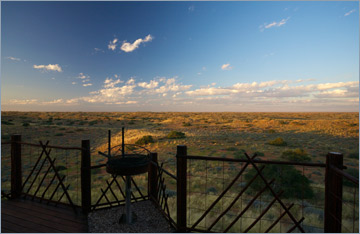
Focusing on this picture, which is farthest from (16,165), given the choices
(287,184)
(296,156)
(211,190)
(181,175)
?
(296,156)

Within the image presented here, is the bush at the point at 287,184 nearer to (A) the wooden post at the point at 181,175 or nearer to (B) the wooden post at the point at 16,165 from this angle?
(A) the wooden post at the point at 181,175

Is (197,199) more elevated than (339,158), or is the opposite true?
(339,158)

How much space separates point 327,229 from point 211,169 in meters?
8.82

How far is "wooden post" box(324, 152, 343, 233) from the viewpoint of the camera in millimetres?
2904

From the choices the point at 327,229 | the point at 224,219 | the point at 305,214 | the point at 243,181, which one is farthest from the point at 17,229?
the point at 243,181

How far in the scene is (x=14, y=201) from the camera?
4965mm

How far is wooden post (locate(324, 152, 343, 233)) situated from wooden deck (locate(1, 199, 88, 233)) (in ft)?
15.6

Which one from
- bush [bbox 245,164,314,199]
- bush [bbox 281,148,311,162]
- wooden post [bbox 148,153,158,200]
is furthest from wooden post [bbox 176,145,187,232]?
bush [bbox 281,148,311,162]

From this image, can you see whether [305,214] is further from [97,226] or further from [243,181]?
[97,226]

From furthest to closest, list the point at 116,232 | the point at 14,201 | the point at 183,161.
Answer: the point at 14,201
the point at 116,232
the point at 183,161

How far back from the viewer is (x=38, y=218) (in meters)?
4.22

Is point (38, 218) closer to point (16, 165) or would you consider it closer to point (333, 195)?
point (16, 165)

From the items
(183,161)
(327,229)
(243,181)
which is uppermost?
(183,161)

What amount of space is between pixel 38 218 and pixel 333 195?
6076mm
